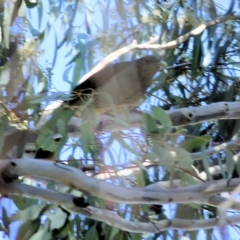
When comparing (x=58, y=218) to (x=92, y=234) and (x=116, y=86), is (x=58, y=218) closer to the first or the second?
(x=92, y=234)

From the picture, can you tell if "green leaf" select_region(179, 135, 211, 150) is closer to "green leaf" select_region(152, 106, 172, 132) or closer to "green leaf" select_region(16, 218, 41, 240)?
"green leaf" select_region(152, 106, 172, 132)

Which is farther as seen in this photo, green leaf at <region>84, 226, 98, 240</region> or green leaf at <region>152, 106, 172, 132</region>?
green leaf at <region>84, 226, 98, 240</region>

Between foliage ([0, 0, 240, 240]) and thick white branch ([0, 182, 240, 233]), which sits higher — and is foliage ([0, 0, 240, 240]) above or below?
above

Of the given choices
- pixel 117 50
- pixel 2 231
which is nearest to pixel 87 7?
pixel 117 50

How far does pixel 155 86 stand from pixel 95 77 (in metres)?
0.30

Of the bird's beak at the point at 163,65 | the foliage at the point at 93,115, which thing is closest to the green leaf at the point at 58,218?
the foliage at the point at 93,115

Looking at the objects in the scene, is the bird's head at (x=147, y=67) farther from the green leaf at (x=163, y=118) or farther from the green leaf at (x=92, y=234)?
the green leaf at (x=92, y=234)

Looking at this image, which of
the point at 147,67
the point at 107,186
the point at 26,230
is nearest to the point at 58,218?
the point at 26,230

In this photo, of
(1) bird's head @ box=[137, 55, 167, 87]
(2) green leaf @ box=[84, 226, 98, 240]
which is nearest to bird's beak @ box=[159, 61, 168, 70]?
(1) bird's head @ box=[137, 55, 167, 87]

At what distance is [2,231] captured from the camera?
1000 mm

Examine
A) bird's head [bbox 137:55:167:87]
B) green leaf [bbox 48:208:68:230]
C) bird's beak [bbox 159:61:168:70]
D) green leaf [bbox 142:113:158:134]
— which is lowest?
green leaf [bbox 48:208:68:230]

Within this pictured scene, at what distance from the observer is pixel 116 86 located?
3.31 ft

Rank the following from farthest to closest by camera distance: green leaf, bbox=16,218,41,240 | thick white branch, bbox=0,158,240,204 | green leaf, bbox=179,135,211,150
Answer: green leaf, bbox=16,218,41,240, green leaf, bbox=179,135,211,150, thick white branch, bbox=0,158,240,204

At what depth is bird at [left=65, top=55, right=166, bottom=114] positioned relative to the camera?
35.4 inches
